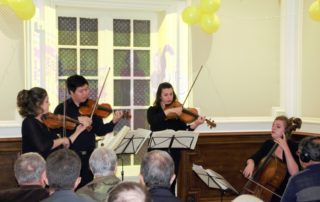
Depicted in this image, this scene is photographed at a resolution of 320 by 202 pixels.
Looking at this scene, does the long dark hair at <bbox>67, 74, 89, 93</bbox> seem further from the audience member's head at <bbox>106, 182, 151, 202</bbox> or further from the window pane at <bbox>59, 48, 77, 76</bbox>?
the audience member's head at <bbox>106, 182, 151, 202</bbox>

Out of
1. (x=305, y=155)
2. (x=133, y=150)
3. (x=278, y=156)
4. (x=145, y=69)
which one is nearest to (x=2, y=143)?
(x=133, y=150)

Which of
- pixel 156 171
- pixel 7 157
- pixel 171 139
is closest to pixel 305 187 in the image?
pixel 156 171

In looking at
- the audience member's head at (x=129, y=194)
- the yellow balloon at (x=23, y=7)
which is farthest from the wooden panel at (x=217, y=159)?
the audience member's head at (x=129, y=194)

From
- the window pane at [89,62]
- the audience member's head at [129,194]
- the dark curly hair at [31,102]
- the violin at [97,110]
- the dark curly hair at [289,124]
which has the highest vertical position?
the window pane at [89,62]

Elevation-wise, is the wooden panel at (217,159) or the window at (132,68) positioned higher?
the window at (132,68)

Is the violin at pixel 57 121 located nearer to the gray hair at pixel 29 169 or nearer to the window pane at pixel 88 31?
the gray hair at pixel 29 169

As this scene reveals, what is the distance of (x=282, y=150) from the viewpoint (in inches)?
150

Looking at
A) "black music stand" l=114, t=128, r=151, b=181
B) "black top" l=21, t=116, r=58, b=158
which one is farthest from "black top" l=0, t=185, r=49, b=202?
"black music stand" l=114, t=128, r=151, b=181

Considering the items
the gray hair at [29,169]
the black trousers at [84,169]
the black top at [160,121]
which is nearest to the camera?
the gray hair at [29,169]

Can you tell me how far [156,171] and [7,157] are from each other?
9.54 feet

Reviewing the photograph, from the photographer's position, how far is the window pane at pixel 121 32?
5.36 meters

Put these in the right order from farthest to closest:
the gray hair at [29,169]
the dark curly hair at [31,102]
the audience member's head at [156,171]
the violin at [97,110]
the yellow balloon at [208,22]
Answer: the yellow balloon at [208,22] < the violin at [97,110] < the dark curly hair at [31,102] < the gray hair at [29,169] < the audience member's head at [156,171]

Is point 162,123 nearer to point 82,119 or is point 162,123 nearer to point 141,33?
point 82,119

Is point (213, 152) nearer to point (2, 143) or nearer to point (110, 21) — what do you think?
point (110, 21)
